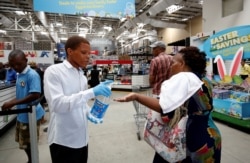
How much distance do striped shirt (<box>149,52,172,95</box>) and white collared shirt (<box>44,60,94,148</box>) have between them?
213cm

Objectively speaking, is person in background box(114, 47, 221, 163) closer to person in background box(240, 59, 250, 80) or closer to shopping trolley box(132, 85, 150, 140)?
shopping trolley box(132, 85, 150, 140)

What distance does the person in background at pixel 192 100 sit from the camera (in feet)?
4.01

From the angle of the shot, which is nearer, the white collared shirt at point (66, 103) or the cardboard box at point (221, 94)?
the white collared shirt at point (66, 103)

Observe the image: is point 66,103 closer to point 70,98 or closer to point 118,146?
point 70,98

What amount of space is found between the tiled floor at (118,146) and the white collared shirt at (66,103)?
170cm

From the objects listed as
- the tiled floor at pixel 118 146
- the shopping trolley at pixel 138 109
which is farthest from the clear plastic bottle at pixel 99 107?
the shopping trolley at pixel 138 109

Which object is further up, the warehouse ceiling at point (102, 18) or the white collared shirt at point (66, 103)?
the warehouse ceiling at point (102, 18)

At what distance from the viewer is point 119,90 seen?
1094 centimetres

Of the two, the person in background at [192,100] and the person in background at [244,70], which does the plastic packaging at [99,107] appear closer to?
the person in background at [192,100]

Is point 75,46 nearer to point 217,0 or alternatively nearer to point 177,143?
point 177,143

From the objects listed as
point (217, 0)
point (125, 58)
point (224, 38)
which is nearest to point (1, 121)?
point (224, 38)

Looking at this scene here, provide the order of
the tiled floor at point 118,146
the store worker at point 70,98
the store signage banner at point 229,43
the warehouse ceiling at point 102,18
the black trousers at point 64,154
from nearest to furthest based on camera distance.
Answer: the store worker at point 70,98 → the black trousers at point 64,154 → the tiled floor at point 118,146 → the store signage banner at point 229,43 → the warehouse ceiling at point 102,18

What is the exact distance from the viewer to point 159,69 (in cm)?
351

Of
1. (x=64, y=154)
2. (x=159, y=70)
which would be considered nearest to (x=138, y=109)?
(x=159, y=70)
